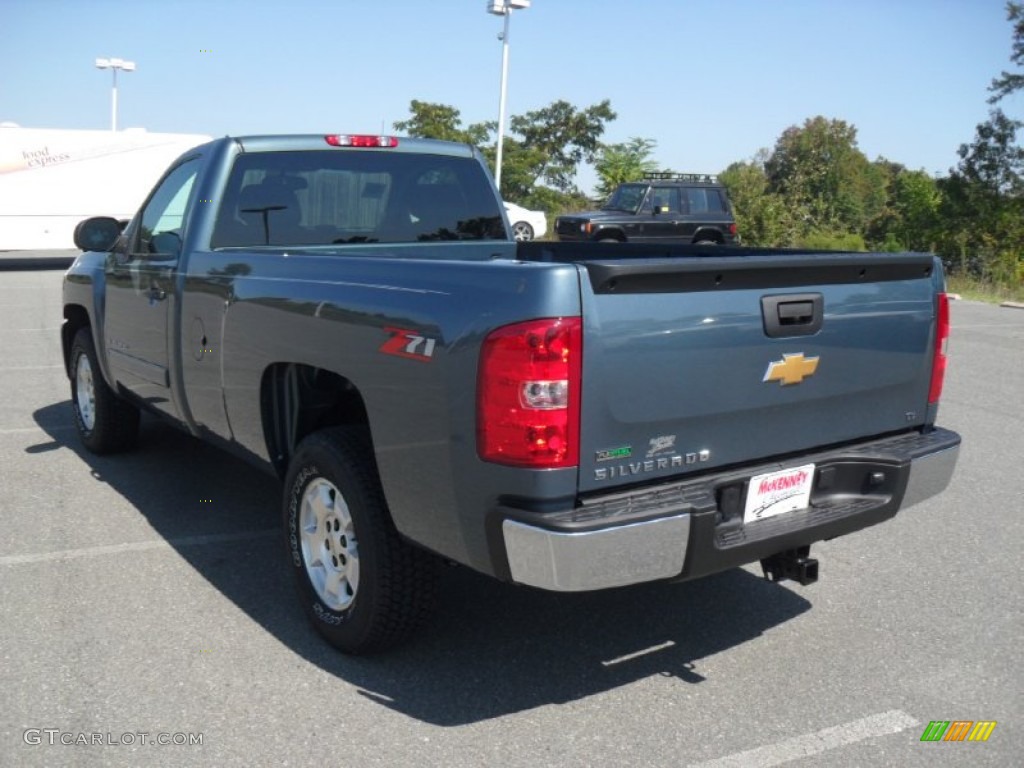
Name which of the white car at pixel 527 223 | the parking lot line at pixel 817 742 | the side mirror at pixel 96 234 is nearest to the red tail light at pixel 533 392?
the parking lot line at pixel 817 742

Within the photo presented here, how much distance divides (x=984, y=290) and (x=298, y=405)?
19573mm

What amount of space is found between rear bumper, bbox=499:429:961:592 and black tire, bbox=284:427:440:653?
65 centimetres

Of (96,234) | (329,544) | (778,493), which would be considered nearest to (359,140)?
(96,234)

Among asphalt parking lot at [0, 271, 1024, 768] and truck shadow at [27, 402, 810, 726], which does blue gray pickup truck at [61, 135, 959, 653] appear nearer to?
truck shadow at [27, 402, 810, 726]

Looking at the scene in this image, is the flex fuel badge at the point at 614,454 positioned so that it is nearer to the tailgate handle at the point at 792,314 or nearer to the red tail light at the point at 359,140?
the tailgate handle at the point at 792,314

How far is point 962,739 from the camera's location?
315cm

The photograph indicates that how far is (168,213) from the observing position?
5168 millimetres

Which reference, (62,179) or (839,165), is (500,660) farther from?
(839,165)

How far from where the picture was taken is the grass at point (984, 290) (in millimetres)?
19172

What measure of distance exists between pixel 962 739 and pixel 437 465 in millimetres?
1882

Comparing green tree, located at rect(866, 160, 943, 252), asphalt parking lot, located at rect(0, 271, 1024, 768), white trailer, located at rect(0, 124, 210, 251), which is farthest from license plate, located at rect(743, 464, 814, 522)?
green tree, located at rect(866, 160, 943, 252)

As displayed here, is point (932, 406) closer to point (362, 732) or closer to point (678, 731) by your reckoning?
point (678, 731)

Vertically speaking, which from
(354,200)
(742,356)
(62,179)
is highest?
(62,179)

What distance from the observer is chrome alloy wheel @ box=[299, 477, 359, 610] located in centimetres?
356
